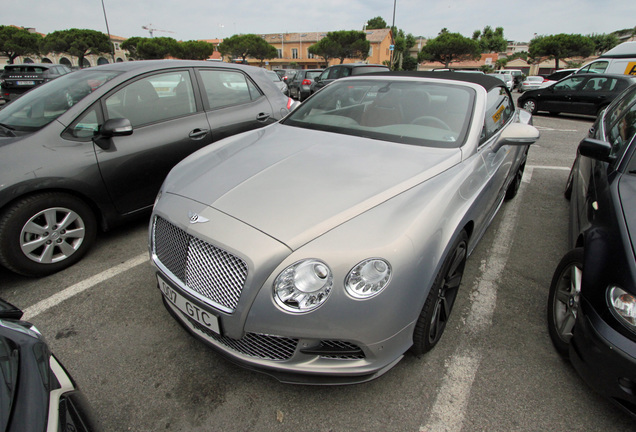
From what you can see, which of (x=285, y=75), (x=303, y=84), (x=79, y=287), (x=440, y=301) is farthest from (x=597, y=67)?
(x=285, y=75)

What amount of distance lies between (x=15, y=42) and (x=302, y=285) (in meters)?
59.5

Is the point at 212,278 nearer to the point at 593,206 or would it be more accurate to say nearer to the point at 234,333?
the point at 234,333

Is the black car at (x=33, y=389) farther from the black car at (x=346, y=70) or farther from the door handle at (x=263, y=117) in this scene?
the black car at (x=346, y=70)

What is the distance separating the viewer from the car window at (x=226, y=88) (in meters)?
3.71

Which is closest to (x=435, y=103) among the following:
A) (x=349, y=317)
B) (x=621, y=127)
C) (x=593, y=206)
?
(x=593, y=206)

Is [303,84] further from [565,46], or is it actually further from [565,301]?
[565,46]

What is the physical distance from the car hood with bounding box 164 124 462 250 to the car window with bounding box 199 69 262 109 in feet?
4.52

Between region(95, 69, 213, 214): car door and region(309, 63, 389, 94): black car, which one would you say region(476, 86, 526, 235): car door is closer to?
region(95, 69, 213, 214): car door

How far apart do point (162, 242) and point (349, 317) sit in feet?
3.62

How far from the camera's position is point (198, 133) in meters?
3.46

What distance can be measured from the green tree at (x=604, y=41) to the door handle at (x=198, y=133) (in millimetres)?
72953

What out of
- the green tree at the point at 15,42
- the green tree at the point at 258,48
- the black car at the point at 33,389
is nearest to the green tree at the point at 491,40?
the green tree at the point at 258,48

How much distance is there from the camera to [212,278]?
157 centimetres

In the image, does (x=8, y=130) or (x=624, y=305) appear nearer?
(x=624, y=305)
